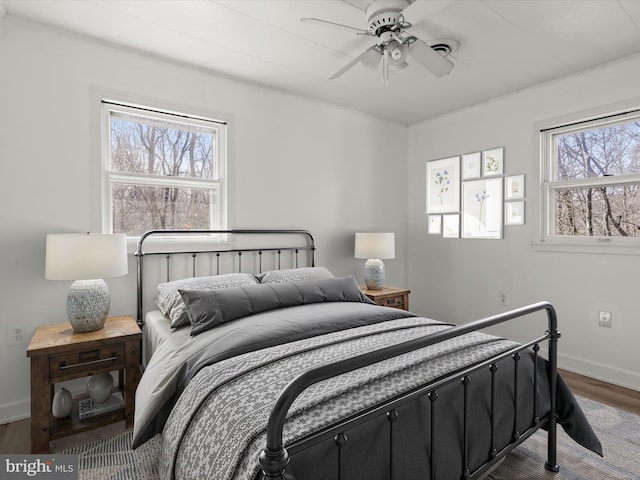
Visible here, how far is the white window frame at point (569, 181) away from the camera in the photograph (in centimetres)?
Result: 281

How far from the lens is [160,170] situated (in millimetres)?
2842

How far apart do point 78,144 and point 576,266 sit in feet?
12.8

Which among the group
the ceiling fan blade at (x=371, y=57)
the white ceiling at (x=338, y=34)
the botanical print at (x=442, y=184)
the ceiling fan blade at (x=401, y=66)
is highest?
the white ceiling at (x=338, y=34)

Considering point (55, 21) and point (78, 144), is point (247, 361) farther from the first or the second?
point (55, 21)

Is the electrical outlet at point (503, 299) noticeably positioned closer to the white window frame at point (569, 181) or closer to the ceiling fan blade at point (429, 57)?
the white window frame at point (569, 181)

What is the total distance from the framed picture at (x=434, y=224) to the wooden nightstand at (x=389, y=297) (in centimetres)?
95

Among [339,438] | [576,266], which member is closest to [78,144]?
[339,438]

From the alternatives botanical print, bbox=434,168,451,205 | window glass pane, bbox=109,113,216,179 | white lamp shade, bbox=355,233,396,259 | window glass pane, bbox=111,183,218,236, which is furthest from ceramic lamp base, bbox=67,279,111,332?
botanical print, bbox=434,168,451,205

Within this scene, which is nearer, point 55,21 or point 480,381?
point 480,381

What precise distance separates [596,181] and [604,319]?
43.9 inches

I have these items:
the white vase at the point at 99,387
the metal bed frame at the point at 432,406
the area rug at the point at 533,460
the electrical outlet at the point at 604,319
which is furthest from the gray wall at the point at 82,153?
the electrical outlet at the point at 604,319

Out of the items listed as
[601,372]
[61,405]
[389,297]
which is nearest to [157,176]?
[61,405]

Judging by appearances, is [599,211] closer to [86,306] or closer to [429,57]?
[429,57]

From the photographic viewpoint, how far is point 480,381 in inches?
59.7
